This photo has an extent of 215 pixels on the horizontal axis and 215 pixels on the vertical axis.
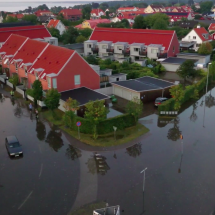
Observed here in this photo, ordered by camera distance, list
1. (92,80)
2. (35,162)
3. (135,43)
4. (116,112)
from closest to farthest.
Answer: (35,162)
(116,112)
(92,80)
(135,43)

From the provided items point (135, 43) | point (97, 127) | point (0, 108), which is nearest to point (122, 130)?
point (97, 127)

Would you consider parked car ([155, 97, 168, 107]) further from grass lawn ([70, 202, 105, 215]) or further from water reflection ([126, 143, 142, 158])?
grass lawn ([70, 202, 105, 215])

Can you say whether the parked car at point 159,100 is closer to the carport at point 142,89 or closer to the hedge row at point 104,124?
the carport at point 142,89

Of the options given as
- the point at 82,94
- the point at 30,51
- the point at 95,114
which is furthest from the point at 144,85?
the point at 30,51

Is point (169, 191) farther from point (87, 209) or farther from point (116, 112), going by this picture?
point (116, 112)

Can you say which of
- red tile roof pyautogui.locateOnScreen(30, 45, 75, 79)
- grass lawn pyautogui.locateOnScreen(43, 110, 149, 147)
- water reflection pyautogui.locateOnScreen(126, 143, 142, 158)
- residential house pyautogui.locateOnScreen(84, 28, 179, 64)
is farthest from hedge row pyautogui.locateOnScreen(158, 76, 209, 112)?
residential house pyautogui.locateOnScreen(84, 28, 179, 64)

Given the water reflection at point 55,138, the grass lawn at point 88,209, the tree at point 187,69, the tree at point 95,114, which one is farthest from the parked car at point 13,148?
the tree at point 187,69
